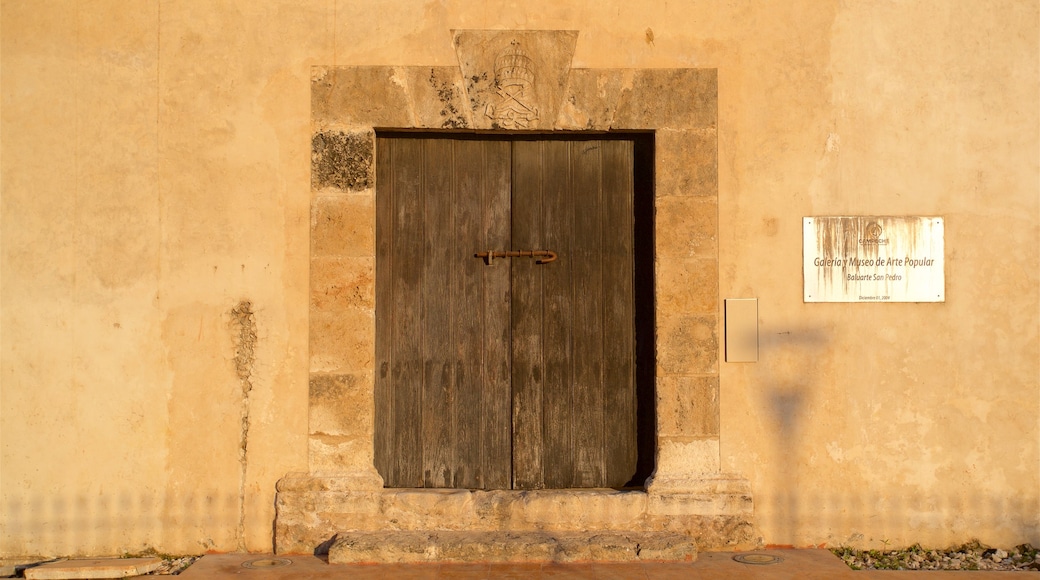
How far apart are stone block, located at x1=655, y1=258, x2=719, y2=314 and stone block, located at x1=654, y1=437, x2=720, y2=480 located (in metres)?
0.71

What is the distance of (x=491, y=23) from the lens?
211 inches

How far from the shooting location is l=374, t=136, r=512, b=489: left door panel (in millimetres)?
5492

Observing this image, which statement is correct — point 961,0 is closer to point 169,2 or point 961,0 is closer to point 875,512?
point 875,512

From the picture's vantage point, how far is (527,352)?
5516mm

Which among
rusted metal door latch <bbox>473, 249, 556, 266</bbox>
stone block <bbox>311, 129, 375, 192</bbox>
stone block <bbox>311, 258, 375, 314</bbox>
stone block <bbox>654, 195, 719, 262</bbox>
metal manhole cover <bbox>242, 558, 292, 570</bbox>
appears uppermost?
stone block <bbox>311, 129, 375, 192</bbox>

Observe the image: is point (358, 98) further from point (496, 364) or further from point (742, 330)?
point (742, 330)

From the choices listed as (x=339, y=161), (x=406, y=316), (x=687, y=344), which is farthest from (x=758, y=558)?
(x=339, y=161)

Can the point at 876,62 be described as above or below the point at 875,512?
above

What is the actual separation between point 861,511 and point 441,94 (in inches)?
126

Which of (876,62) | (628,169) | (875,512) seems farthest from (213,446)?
(876,62)

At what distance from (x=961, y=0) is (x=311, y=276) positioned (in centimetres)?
387

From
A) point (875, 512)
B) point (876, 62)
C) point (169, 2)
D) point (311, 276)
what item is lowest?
point (875, 512)

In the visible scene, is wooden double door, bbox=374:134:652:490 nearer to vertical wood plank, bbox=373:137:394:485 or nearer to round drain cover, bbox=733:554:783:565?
vertical wood plank, bbox=373:137:394:485

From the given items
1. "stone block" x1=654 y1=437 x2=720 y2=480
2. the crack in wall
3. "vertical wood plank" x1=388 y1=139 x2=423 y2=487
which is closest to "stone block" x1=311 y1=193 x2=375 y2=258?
"vertical wood plank" x1=388 y1=139 x2=423 y2=487
